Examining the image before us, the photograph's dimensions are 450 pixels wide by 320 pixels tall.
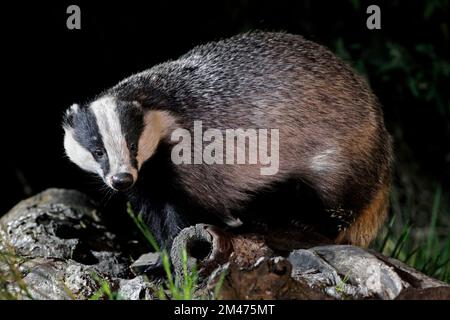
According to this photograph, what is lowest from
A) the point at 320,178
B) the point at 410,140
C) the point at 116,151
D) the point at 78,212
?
the point at 410,140

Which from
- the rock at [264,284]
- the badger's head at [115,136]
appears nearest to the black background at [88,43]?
the badger's head at [115,136]

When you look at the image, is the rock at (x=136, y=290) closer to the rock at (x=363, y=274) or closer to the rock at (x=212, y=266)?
the rock at (x=212, y=266)

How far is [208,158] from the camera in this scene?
13.8 feet

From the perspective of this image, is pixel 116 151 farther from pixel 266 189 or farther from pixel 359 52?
pixel 359 52

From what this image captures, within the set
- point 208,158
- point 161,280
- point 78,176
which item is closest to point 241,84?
point 208,158

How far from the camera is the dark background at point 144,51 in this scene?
19.6 feet

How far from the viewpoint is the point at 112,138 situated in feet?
12.5

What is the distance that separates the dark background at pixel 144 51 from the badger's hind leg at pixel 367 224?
155 centimetres

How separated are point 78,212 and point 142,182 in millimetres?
903

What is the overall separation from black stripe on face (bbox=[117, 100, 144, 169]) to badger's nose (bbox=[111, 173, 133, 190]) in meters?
0.11

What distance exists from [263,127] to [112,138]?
36.1 inches

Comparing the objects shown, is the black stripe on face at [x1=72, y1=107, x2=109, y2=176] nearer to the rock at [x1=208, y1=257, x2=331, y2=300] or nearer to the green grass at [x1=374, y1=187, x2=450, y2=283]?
the rock at [x1=208, y1=257, x2=331, y2=300]

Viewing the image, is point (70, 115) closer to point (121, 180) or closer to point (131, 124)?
point (131, 124)

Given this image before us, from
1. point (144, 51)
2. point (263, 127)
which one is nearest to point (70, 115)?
point (263, 127)
